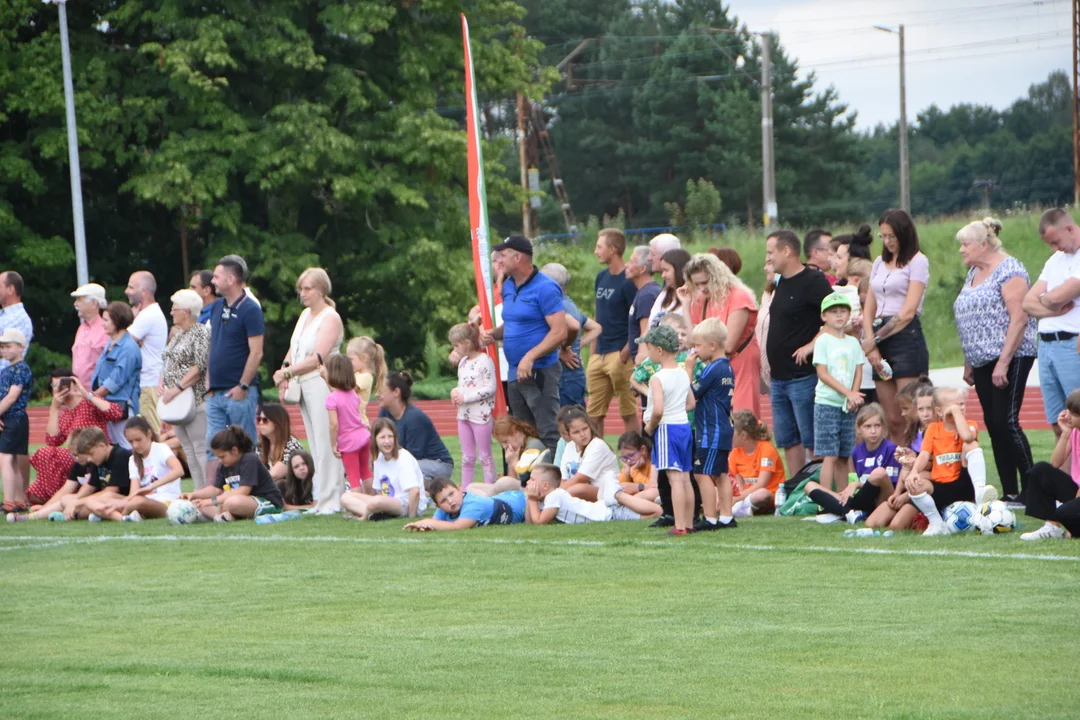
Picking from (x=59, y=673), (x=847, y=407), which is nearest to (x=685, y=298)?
(x=847, y=407)

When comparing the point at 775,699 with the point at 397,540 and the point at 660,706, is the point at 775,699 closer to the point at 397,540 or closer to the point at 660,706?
the point at 660,706

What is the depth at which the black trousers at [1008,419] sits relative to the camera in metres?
10.0

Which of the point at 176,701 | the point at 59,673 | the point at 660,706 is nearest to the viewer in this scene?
the point at 660,706

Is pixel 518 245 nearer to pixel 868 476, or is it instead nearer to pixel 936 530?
pixel 868 476

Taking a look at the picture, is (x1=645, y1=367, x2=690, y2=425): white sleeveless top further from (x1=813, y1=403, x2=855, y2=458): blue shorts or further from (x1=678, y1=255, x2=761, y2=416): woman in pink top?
(x1=813, y1=403, x2=855, y2=458): blue shorts

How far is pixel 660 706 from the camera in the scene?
5082 millimetres

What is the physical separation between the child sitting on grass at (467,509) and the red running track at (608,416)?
24.0 feet

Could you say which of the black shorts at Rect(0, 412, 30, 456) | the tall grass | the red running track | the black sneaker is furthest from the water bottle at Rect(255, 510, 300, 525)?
the tall grass

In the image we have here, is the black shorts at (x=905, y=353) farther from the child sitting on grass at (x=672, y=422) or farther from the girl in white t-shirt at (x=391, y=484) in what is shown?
the girl in white t-shirt at (x=391, y=484)

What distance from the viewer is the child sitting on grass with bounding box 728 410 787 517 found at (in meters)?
10.8

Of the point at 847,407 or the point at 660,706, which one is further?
the point at 847,407

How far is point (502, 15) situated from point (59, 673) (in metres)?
28.9

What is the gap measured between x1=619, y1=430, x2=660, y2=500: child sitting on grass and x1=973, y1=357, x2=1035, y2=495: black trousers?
7.60ft

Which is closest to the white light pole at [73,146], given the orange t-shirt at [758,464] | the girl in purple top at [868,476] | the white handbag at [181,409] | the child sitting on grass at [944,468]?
the white handbag at [181,409]
